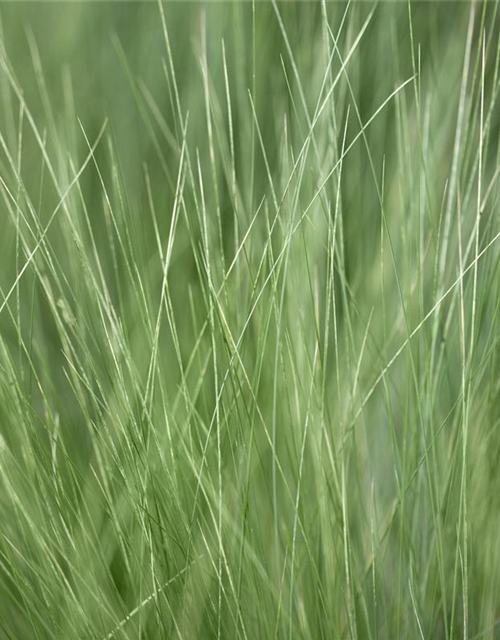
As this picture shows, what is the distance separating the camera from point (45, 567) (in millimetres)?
750

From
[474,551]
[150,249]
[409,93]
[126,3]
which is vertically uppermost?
[126,3]

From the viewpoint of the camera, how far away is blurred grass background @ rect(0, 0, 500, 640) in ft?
2.39

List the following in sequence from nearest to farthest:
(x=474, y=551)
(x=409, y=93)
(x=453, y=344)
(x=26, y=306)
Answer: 1. (x=474, y=551)
2. (x=453, y=344)
3. (x=26, y=306)
4. (x=409, y=93)

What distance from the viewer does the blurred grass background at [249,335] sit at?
2.39 ft

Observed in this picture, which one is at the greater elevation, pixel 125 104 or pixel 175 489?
pixel 125 104

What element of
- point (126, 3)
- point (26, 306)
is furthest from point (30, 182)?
point (126, 3)

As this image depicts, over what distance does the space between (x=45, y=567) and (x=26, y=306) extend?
0.40 metres

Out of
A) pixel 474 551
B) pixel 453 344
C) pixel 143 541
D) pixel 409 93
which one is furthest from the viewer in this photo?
pixel 409 93

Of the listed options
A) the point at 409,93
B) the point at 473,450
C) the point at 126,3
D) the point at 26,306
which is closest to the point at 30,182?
the point at 26,306

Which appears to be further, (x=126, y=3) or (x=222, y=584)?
(x=126, y=3)

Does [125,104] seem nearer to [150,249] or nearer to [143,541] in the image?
[150,249]

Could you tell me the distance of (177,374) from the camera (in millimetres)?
991

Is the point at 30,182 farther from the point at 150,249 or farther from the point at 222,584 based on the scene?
the point at 222,584

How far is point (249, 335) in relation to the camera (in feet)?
3.18
